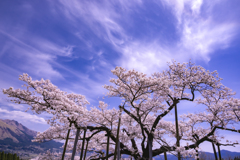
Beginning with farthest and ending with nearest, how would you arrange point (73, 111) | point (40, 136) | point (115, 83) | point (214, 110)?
point (40, 136), point (214, 110), point (73, 111), point (115, 83)

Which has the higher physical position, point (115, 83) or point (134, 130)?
point (115, 83)

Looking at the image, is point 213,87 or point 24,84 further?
point 213,87

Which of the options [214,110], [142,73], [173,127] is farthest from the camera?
[173,127]

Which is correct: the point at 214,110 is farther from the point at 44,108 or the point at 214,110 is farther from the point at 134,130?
the point at 44,108

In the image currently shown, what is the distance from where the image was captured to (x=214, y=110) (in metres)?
13.8

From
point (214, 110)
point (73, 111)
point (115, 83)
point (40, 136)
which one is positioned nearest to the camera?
point (115, 83)

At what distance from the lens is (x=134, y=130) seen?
13883 millimetres

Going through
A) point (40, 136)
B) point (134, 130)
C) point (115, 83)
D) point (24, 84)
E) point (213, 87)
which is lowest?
point (40, 136)

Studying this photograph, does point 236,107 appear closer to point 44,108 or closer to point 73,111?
point 73,111

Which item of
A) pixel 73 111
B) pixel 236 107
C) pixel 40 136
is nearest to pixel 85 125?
pixel 73 111

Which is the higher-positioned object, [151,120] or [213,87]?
[213,87]

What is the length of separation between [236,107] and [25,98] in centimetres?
1829

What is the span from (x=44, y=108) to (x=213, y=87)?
15061mm

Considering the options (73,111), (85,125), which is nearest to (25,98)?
(73,111)
